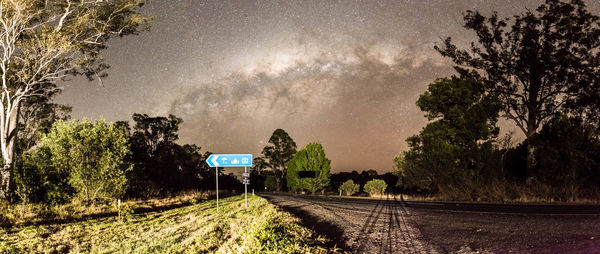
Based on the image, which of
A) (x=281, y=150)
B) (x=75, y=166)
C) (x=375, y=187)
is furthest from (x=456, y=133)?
(x=281, y=150)

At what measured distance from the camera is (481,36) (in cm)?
2422

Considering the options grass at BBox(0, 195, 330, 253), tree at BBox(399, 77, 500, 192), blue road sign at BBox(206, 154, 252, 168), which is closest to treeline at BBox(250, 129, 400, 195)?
tree at BBox(399, 77, 500, 192)

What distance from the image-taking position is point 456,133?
27156 millimetres

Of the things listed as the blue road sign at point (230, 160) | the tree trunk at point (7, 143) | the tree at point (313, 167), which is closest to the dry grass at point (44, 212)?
the tree trunk at point (7, 143)

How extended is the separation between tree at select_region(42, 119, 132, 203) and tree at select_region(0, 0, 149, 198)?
8.22 feet

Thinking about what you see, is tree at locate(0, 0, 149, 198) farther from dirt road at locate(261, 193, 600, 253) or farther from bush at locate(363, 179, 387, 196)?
bush at locate(363, 179, 387, 196)

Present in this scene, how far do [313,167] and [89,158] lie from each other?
3553 centimetres

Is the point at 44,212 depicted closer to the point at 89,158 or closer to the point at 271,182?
the point at 89,158

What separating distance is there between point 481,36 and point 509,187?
12.3m

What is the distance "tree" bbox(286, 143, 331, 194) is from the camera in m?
49.5

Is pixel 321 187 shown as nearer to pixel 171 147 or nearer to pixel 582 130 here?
pixel 171 147

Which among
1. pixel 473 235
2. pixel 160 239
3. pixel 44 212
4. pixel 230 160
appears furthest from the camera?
pixel 230 160

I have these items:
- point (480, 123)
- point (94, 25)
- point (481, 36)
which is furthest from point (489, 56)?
point (94, 25)

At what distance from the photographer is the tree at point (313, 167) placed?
162 ft
